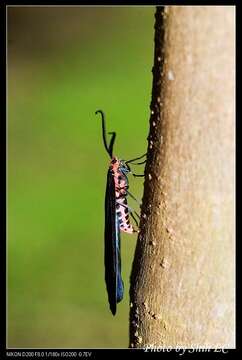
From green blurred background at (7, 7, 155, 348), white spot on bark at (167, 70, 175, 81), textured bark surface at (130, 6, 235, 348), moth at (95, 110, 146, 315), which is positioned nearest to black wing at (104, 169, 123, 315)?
moth at (95, 110, 146, 315)

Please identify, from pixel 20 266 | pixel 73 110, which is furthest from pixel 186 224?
pixel 73 110

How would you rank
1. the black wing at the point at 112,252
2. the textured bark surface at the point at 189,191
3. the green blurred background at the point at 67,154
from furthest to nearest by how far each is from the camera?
the green blurred background at the point at 67,154, the black wing at the point at 112,252, the textured bark surface at the point at 189,191

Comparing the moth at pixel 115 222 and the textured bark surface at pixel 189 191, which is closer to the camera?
the textured bark surface at pixel 189 191

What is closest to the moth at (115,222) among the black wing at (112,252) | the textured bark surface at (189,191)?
the black wing at (112,252)

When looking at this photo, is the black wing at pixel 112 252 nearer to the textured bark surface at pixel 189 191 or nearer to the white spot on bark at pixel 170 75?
the textured bark surface at pixel 189 191

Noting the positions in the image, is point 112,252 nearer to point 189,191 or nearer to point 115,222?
point 115,222

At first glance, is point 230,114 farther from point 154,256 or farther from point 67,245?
point 67,245
